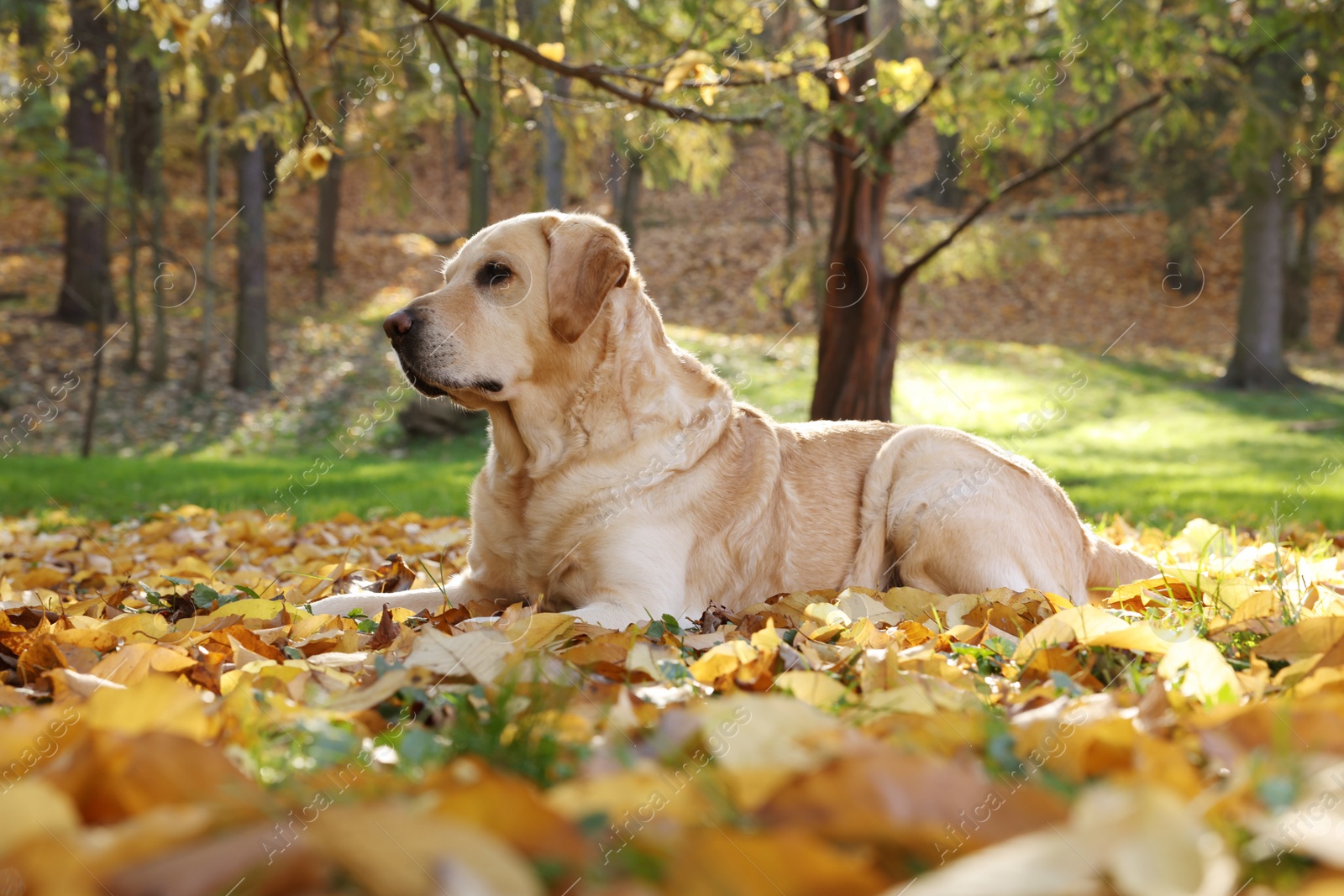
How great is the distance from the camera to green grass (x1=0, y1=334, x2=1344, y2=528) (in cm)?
762

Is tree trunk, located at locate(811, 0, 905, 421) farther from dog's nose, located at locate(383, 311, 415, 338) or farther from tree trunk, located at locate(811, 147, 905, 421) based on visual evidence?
dog's nose, located at locate(383, 311, 415, 338)

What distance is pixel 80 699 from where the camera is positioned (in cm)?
199

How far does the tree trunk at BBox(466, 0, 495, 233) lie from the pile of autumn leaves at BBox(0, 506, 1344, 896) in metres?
4.12

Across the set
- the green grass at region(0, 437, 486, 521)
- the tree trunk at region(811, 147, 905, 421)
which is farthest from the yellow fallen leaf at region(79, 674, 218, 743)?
the tree trunk at region(811, 147, 905, 421)

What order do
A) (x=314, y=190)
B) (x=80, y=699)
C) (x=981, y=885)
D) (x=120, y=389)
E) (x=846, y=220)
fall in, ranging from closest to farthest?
(x=981, y=885)
(x=80, y=699)
(x=846, y=220)
(x=120, y=389)
(x=314, y=190)

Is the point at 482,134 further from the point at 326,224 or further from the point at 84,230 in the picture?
the point at 326,224

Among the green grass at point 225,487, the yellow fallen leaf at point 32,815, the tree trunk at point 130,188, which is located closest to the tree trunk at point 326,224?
the tree trunk at point 130,188

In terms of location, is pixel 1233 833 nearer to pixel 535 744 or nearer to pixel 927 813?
pixel 927 813

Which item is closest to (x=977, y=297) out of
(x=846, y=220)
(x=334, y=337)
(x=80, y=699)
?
(x=334, y=337)

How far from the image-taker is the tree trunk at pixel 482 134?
6867 mm

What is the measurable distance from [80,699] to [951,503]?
9.41ft

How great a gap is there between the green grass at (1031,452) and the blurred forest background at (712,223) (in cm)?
10

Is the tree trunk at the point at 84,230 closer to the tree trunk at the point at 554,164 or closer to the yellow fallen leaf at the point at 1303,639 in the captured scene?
the tree trunk at the point at 554,164

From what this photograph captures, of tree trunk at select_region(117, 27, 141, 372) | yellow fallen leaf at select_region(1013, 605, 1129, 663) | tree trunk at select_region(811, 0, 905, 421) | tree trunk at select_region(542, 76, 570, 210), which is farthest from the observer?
tree trunk at select_region(542, 76, 570, 210)
